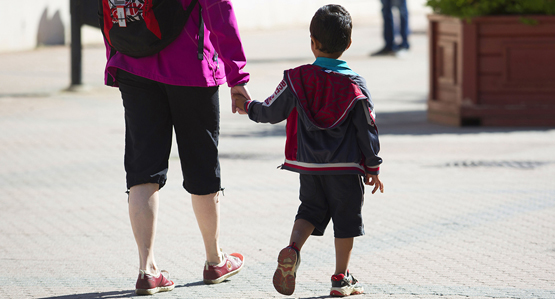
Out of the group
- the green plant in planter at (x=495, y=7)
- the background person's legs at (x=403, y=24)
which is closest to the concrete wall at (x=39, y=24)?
the background person's legs at (x=403, y=24)

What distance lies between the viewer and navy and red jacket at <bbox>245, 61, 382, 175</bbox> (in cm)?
336

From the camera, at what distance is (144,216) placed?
3.53 meters

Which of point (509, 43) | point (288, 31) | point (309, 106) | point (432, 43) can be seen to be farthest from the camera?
point (288, 31)

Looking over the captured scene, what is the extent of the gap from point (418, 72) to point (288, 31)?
432 inches

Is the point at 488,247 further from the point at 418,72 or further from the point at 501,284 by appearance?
the point at 418,72

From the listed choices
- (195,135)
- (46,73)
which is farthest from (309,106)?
(46,73)

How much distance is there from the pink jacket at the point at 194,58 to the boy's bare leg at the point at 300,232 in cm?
68

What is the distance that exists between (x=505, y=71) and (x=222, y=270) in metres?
5.56

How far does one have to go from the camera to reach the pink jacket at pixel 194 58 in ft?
11.2

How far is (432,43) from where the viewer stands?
926cm

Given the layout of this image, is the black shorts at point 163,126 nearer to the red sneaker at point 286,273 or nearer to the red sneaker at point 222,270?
the red sneaker at point 222,270

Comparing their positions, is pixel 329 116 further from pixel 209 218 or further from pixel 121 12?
pixel 121 12

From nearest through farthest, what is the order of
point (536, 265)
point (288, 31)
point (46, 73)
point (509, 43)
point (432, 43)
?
point (536, 265) → point (509, 43) → point (432, 43) → point (46, 73) → point (288, 31)

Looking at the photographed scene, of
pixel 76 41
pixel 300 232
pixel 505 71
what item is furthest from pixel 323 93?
pixel 76 41
